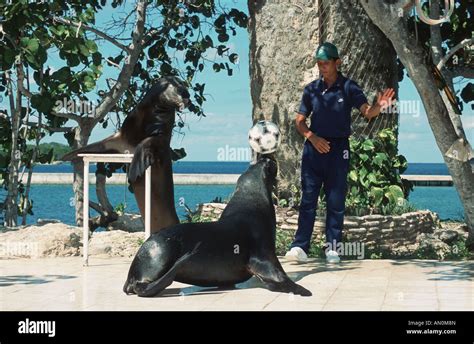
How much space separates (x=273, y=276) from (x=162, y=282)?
918 millimetres

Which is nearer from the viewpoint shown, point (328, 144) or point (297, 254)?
point (328, 144)

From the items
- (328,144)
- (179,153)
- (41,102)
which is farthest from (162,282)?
(179,153)

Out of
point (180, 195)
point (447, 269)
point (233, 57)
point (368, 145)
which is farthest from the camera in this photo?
point (180, 195)

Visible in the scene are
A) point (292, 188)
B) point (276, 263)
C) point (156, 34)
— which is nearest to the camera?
point (276, 263)

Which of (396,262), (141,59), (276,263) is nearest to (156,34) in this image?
(141,59)

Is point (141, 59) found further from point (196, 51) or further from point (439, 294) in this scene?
point (439, 294)

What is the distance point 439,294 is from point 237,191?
1.86m

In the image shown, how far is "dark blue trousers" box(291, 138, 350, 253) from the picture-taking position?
8.86 meters

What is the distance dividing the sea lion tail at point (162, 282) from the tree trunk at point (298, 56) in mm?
4918

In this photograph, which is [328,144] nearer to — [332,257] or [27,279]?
[332,257]

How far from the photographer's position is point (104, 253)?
995cm

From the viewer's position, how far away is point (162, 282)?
645 cm

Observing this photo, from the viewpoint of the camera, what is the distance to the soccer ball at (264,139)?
7.24 meters

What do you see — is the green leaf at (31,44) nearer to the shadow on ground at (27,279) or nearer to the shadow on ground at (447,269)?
the shadow on ground at (27,279)
